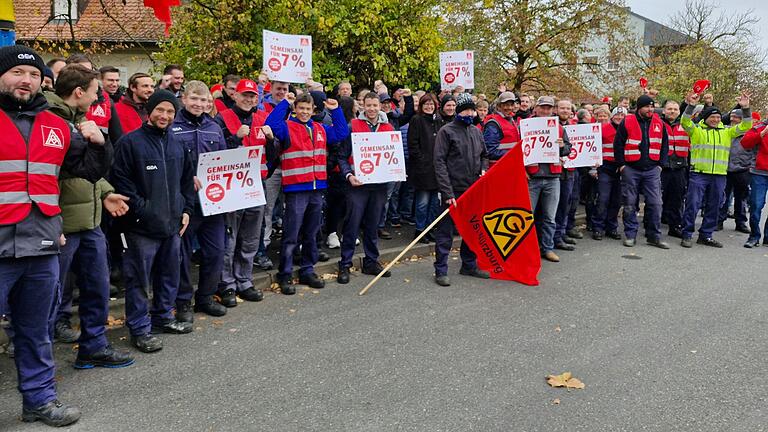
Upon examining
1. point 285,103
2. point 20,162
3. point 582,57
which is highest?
point 582,57

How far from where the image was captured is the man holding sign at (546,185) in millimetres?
8328

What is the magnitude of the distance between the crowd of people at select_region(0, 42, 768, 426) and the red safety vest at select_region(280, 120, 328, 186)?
2cm

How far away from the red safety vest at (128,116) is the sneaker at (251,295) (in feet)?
6.57

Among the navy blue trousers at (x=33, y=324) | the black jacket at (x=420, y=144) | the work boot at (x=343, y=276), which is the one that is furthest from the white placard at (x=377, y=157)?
the navy blue trousers at (x=33, y=324)

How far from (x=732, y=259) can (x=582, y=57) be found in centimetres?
1476

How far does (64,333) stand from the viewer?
199 inches

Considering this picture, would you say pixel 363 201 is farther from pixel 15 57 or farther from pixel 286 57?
pixel 15 57

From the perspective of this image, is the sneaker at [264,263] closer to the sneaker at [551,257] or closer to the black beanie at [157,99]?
the black beanie at [157,99]

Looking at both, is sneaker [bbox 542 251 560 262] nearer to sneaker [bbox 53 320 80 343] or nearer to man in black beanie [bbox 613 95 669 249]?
man in black beanie [bbox 613 95 669 249]

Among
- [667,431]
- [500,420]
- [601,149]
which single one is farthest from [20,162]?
[601,149]

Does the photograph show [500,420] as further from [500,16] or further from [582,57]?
[582,57]

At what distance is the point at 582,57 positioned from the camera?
22.0 m

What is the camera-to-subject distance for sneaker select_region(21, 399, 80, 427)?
3633 millimetres

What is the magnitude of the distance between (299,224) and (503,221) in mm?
2393
